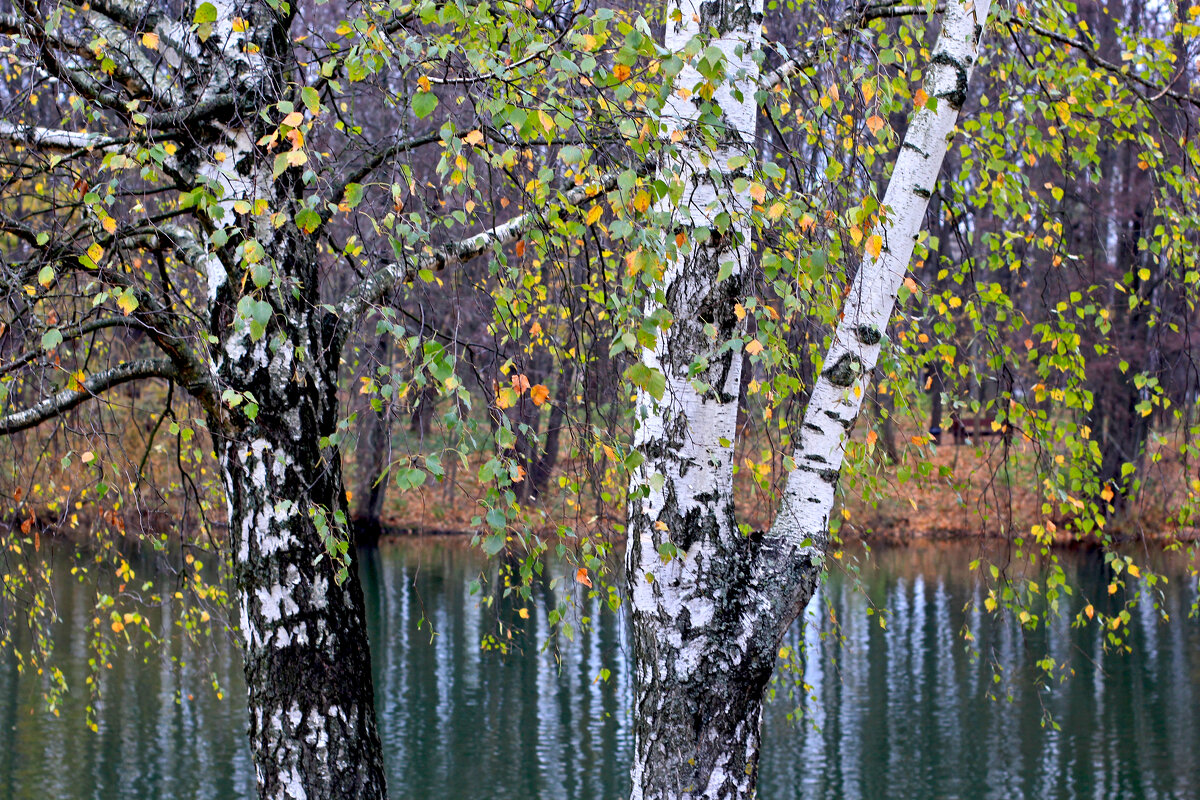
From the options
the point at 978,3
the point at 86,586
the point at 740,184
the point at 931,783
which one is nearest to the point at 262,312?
the point at 740,184

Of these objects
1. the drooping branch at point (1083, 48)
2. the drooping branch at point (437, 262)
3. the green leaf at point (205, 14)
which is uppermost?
the drooping branch at point (1083, 48)

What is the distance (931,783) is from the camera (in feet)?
27.2

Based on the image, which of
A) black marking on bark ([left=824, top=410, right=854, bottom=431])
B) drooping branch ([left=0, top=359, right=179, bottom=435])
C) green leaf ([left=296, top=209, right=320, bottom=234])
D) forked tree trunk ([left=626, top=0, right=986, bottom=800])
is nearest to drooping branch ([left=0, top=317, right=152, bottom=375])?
drooping branch ([left=0, top=359, right=179, bottom=435])

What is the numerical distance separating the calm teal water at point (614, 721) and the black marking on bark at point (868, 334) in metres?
3.91

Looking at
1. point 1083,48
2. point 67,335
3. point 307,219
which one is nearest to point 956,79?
point 1083,48

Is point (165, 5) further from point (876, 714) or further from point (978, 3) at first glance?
Answer: point (876, 714)

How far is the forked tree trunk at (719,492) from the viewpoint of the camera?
3.13m

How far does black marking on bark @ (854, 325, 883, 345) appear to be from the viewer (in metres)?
3.20

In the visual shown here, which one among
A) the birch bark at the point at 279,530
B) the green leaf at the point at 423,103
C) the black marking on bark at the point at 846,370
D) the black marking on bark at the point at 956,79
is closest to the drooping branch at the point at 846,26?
the black marking on bark at the point at 956,79

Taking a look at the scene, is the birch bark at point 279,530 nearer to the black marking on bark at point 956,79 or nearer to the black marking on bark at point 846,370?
the black marking on bark at point 846,370

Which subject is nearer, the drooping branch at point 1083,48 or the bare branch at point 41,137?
the bare branch at point 41,137

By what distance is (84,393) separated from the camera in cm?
344

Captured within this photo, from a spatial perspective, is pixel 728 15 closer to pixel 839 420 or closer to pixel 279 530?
pixel 839 420

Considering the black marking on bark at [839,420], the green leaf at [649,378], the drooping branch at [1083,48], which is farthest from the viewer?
the drooping branch at [1083,48]
